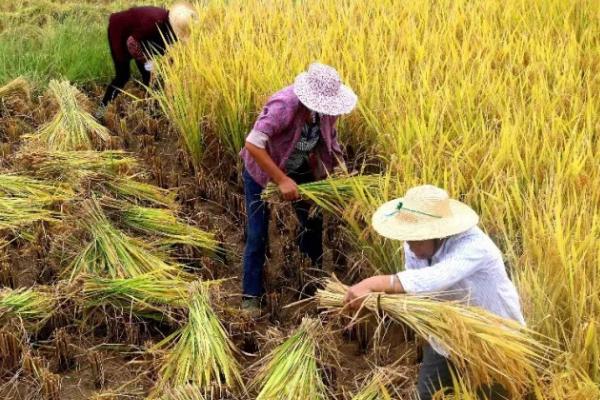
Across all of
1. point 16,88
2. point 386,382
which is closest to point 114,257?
point 386,382

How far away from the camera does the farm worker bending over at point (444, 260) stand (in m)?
1.80

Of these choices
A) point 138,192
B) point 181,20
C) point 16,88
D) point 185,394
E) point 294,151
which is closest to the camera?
point 185,394

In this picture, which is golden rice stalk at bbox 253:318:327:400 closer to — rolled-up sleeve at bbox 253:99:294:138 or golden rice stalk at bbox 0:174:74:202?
rolled-up sleeve at bbox 253:99:294:138

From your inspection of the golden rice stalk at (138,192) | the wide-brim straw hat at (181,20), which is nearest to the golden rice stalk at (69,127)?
the golden rice stalk at (138,192)

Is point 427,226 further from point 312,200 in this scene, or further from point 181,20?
point 181,20

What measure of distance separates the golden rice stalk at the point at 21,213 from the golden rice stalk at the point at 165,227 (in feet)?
1.02

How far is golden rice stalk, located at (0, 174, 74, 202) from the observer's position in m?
3.15

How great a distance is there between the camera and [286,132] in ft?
8.64

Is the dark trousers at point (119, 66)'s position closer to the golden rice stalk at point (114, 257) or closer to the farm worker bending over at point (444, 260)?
the golden rice stalk at point (114, 257)

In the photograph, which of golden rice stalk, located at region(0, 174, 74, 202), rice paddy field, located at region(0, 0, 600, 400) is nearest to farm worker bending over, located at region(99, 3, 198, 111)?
rice paddy field, located at region(0, 0, 600, 400)

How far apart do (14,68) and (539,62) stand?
10.9 feet

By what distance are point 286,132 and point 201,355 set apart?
2.75 feet

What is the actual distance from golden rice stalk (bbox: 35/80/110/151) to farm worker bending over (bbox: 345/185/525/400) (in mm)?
2335

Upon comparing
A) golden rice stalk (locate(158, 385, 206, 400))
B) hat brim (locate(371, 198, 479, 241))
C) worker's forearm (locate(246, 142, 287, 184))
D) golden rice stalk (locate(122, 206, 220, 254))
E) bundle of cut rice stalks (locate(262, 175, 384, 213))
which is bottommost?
golden rice stalk (locate(122, 206, 220, 254))
